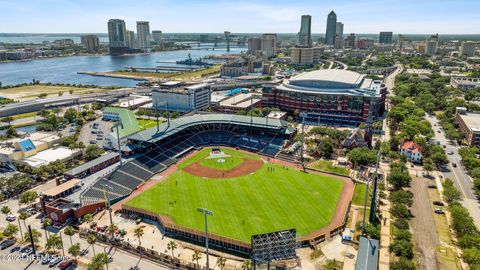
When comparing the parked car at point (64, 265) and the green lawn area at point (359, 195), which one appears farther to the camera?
the green lawn area at point (359, 195)

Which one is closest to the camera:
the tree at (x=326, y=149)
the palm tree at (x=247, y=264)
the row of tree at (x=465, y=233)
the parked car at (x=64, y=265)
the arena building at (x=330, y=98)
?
the palm tree at (x=247, y=264)

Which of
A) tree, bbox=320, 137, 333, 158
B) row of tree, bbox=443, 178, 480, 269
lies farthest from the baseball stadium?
row of tree, bbox=443, 178, 480, 269

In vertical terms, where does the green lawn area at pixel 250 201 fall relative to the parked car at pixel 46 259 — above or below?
above

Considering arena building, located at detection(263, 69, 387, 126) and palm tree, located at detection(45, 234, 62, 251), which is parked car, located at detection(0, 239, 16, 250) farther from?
arena building, located at detection(263, 69, 387, 126)

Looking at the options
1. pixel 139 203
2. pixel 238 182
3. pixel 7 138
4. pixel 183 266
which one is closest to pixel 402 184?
pixel 238 182

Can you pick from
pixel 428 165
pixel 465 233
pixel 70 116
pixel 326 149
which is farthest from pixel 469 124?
pixel 70 116

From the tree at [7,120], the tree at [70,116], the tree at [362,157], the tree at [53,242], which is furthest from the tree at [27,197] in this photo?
the tree at [7,120]

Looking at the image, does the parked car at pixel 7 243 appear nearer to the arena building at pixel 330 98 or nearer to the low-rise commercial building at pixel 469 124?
the arena building at pixel 330 98
